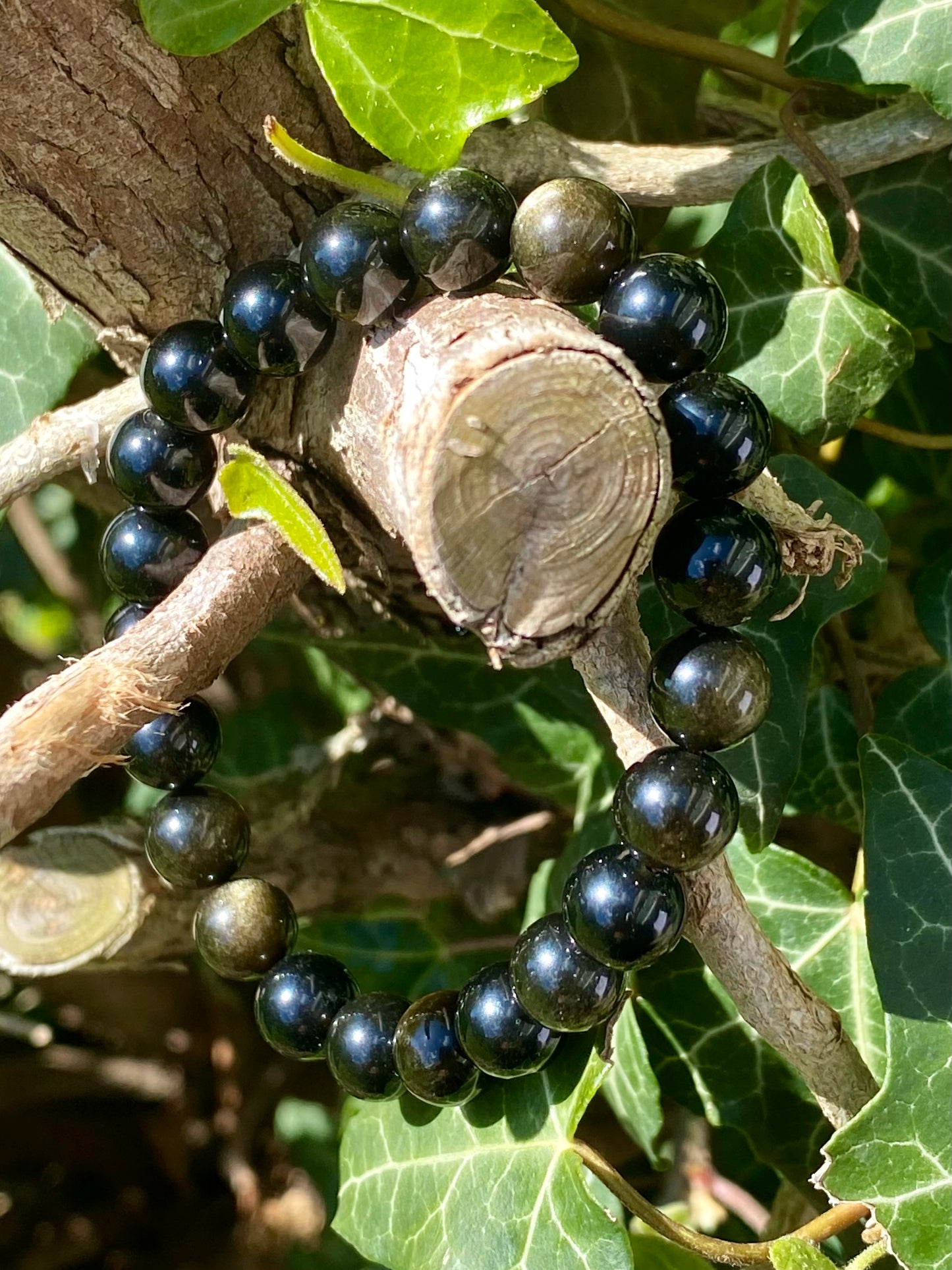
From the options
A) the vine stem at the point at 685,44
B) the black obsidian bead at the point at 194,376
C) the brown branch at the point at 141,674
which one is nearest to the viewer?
the brown branch at the point at 141,674

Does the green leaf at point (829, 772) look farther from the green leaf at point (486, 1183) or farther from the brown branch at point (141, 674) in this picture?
the brown branch at point (141, 674)

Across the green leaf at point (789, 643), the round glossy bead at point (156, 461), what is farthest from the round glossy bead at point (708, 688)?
the round glossy bead at point (156, 461)

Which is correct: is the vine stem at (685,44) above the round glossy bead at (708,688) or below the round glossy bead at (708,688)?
above

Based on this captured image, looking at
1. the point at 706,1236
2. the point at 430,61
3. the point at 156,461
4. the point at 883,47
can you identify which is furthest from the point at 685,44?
the point at 706,1236

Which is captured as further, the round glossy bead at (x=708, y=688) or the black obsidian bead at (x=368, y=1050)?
the black obsidian bead at (x=368, y=1050)

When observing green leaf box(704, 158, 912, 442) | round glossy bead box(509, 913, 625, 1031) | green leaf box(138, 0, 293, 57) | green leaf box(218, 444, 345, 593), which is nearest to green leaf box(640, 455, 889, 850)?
green leaf box(704, 158, 912, 442)

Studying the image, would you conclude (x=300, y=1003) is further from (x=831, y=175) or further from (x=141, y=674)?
(x=831, y=175)

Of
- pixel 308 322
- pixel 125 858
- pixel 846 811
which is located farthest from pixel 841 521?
pixel 125 858
